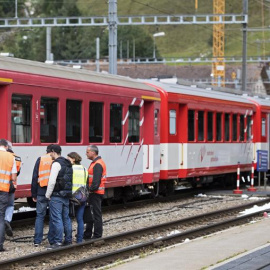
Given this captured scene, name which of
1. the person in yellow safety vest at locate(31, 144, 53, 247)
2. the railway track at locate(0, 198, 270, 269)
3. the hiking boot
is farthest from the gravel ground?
the railway track at locate(0, 198, 270, 269)

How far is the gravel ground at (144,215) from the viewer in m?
15.6

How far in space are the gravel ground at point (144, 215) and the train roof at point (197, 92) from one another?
3.20 meters

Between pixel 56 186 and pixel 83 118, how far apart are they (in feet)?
16.5

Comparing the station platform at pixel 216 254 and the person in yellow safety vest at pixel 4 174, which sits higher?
the person in yellow safety vest at pixel 4 174

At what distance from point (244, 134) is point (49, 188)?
18.8 metres

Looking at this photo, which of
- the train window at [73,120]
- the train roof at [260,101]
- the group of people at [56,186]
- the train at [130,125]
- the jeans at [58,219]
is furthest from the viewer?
the train roof at [260,101]

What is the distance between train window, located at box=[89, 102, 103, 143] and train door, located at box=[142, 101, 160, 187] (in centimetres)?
309

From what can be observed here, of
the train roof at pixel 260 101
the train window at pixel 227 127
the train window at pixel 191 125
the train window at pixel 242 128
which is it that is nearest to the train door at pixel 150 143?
the train window at pixel 191 125

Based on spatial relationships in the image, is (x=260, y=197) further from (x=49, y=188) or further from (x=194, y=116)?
(x=49, y=188)

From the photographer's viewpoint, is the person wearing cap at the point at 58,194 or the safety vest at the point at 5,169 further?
the person wearing cap at the point at 58,194

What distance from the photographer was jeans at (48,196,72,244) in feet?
49.5

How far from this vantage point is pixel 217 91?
3184 centimetres

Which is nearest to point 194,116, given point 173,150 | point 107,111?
point 173,150

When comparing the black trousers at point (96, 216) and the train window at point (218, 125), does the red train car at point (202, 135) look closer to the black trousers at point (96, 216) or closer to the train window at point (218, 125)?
the train window at point (218, 125)
